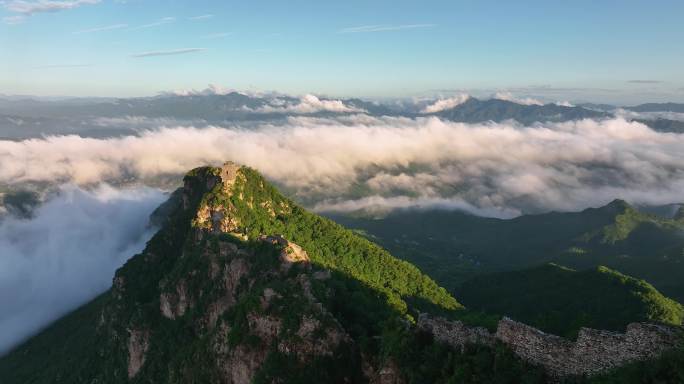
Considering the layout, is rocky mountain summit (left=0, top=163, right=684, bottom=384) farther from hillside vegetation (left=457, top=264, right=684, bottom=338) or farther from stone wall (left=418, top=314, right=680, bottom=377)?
hillside vegetation (left=457, top=264, right=684, bottom=338)

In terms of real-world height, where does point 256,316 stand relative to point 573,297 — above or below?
above

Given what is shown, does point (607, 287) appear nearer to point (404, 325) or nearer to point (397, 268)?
point (397, 268)

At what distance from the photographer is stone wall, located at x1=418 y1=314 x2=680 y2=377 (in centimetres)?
2580

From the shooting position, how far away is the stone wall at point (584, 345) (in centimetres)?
2580

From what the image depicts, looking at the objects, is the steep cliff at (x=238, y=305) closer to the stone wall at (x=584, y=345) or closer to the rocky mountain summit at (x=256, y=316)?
the rocky mountain summit at (x=256, y=316)

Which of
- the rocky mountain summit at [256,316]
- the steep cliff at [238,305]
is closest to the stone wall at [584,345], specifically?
the rocky mountain summit at [256,316]

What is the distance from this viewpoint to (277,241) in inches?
3211

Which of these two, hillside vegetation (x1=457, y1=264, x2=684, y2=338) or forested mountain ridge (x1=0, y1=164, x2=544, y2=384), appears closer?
forested mountain ridge (x1=0, y1=164, x2=544, y2=384)

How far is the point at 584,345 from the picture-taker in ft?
92.5

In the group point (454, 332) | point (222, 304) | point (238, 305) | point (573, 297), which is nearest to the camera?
point (454, 332)

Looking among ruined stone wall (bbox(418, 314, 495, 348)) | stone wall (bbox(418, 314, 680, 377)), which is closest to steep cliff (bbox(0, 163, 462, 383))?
ruined stone wall (bbox(418, 314, 495, 348))

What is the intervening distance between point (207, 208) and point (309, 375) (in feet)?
230

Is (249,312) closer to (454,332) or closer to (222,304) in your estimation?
(222,304)

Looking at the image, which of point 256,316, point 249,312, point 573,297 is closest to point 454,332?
point 256,316
